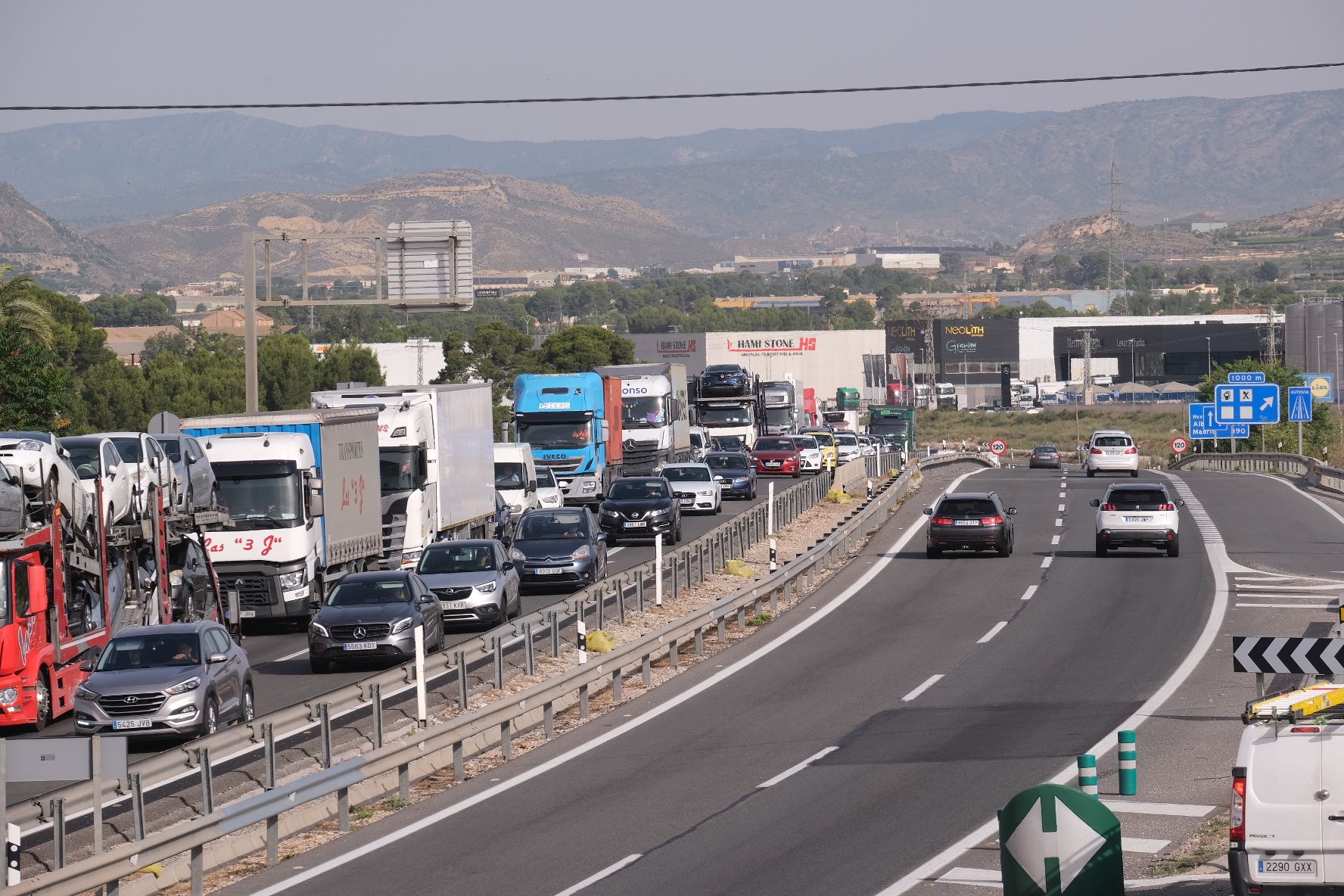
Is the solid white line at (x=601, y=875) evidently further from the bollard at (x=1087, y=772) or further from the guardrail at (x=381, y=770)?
the bollard at (x=1087, y=772)

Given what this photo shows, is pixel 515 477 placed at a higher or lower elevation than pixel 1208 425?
higher

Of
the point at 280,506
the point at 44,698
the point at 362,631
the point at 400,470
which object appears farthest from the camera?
the point at 400,470

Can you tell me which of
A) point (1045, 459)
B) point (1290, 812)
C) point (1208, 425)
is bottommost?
point (1045, 459)

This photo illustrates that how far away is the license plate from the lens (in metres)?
10.2

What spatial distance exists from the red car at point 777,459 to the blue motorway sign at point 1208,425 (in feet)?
75.1

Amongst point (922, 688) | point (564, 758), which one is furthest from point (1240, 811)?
point (922, 688)

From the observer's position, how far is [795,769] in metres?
17.4

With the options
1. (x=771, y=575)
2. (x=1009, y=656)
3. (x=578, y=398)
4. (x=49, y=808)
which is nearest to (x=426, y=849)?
(x=49, y=808)

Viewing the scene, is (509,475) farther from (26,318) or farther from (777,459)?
(777,459)

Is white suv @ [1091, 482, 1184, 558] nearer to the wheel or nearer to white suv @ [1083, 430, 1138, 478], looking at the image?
the wheel

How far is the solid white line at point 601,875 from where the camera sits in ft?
42.1

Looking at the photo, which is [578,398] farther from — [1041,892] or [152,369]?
[152,369]

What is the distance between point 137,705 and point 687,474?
31777mm

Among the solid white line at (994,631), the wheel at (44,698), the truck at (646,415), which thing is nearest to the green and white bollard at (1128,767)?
the solid white line at (994,631)
